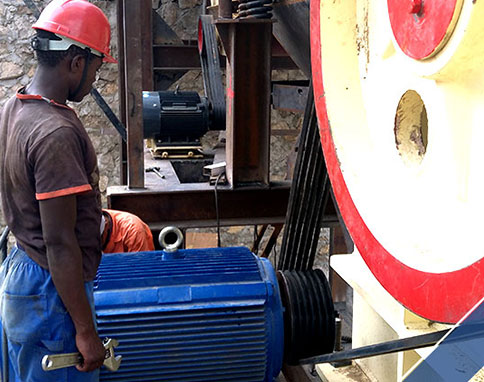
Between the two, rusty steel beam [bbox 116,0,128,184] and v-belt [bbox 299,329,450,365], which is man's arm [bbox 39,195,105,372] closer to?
v-belt [bbox 299,329,450,365]

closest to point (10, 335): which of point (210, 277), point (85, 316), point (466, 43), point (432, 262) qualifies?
point (85, 316)

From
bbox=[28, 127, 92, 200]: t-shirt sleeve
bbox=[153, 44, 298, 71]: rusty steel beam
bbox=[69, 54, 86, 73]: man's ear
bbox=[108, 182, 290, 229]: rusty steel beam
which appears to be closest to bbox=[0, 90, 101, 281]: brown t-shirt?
bbox=[28, 127, 92, 200]: t-shirt sleeve

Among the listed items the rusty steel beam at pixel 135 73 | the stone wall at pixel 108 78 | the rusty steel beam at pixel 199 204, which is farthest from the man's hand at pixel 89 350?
the stone wall at pixel 108 78

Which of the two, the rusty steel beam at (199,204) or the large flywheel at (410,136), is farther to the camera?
the rusty steel beam at (199,204)

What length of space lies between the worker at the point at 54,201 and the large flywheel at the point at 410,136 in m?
0.68

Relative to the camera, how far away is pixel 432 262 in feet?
3.89

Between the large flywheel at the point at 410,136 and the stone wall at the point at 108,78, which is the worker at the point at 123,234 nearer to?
the large flywheel at the point at 410,136

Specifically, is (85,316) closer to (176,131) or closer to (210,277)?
(210,277)

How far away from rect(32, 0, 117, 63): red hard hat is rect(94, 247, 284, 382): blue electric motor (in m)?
0.89

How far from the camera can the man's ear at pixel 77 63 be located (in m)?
1.75

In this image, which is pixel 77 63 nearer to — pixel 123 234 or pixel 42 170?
pixel 42 170

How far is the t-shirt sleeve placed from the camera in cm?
160

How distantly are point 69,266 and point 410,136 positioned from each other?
962 millimetres

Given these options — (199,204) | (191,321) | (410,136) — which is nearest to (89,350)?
(191,321)
